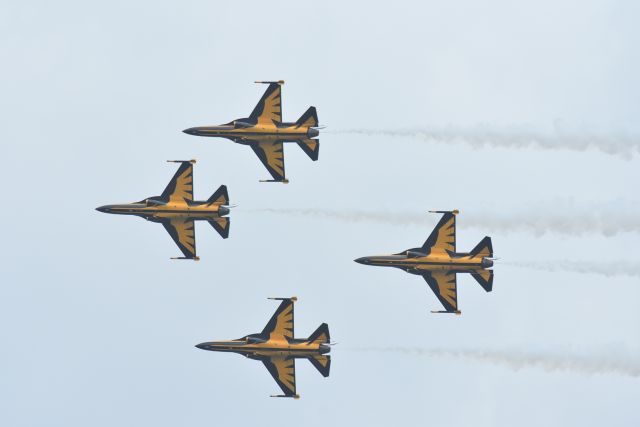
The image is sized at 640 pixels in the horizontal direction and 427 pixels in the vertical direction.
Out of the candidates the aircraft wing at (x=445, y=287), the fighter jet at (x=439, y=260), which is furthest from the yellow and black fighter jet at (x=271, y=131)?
the aircraft wing at (x=445, y=287)

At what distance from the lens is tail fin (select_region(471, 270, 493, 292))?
143m

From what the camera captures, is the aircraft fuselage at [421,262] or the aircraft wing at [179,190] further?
the aircraft wing at [179,190]

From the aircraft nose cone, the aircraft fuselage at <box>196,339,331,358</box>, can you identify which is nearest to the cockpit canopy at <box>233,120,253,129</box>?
the aircraft fuselage at <box>196,339,331,358</box>

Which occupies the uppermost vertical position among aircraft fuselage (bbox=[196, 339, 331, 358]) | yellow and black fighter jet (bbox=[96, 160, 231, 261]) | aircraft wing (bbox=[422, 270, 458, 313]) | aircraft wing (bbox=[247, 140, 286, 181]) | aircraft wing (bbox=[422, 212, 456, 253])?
aircraft wing (bbox=[247, 140, 286, 181])

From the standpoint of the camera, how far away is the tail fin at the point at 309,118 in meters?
148

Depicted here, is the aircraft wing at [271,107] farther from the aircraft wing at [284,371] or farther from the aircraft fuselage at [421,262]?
the aircraft wing at [284,371]

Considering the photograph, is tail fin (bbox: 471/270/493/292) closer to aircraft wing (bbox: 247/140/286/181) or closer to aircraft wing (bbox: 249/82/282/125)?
aircraft wing (bbox: 247/140/286/181)

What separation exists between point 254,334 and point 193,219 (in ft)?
32.1

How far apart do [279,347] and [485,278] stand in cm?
1626

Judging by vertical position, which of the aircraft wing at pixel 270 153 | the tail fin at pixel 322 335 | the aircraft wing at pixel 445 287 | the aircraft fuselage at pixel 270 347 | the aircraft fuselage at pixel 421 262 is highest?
the aircraft wing at pixel 270 153

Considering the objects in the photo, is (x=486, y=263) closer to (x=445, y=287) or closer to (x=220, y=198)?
(x=445, y=287)

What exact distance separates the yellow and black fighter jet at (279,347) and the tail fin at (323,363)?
33cm

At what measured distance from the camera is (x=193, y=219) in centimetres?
14812

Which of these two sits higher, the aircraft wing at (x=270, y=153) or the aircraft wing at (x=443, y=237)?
the aircraft wing at (x=270, y=153)
